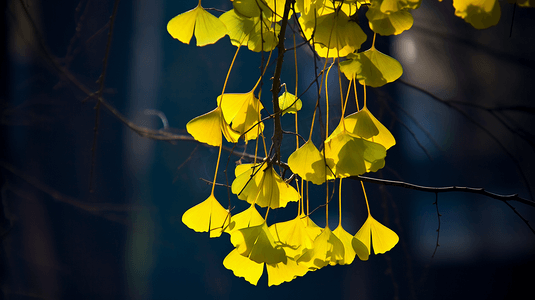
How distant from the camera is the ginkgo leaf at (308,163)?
203 mm

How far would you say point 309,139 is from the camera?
0.21 metres

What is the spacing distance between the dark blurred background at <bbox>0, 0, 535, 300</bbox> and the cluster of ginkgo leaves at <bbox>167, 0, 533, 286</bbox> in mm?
442

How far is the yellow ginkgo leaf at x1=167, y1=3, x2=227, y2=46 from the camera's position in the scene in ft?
0.79

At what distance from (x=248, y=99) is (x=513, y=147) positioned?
59 cm

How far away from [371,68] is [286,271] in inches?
5.5

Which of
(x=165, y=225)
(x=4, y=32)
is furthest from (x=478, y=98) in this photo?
(x=4, y=32)

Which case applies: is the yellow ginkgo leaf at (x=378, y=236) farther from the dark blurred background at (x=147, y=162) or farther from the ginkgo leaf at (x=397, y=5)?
the dark blurred background at (x=147, y=162)

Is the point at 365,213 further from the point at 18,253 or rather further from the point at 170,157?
the point at 18,253

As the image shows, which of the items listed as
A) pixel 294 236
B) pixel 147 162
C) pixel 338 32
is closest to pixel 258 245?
pixel 294 236

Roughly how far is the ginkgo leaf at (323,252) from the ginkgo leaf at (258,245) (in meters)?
0.02

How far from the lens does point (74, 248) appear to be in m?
0.73

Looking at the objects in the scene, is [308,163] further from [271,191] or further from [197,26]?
[197,26]

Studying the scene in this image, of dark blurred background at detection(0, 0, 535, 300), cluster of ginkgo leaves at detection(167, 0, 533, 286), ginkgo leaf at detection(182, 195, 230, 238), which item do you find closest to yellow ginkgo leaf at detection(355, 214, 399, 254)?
cluster of ginkgo leaves at detection(167, 0, 533, 286)

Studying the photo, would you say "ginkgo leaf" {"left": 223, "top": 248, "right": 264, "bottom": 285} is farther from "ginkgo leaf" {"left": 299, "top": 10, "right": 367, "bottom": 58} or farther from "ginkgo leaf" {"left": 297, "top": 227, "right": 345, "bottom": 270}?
"ginkgo leaf" {"left": 299, "top": 10, "right": 367, "bottom": 58}
